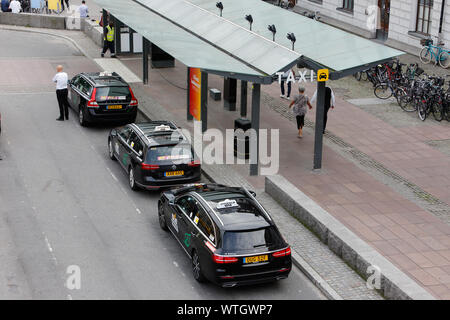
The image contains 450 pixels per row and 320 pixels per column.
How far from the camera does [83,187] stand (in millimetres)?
17906

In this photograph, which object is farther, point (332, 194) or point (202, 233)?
point (332, 194)

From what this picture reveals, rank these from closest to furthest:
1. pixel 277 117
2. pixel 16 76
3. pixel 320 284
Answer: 1. pixel 320 284
2. pixel 277 117
3. pixel 16 76

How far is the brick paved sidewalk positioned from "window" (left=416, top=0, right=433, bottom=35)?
718 cm

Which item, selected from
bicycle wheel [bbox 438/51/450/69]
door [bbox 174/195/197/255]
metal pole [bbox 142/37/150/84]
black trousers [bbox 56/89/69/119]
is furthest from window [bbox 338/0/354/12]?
door [bbox 174/195/197/255]

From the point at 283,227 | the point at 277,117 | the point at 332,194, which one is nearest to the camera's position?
the point at 283,227

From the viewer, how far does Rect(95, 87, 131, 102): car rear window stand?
2231 cm

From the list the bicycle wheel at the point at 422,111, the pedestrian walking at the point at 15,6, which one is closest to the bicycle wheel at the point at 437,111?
the bicycle wheel at the point at 422,111

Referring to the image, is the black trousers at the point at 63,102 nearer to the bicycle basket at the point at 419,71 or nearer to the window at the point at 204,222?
the window at the point at 204,222

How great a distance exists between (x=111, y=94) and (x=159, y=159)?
5766 mm

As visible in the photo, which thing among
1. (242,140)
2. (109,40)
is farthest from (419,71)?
(109,40)

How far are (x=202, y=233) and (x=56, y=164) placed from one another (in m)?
7.47

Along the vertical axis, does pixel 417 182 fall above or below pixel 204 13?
below
